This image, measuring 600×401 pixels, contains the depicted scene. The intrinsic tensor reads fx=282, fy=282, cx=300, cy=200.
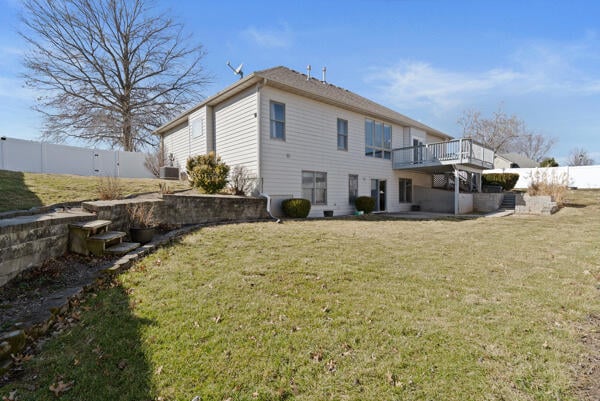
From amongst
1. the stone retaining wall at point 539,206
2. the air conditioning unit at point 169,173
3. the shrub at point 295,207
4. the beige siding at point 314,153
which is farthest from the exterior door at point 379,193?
the air conditioning unit at point 169,173

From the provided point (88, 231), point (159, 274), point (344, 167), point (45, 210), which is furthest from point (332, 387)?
point (344, 167)

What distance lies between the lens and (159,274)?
14.9 feet

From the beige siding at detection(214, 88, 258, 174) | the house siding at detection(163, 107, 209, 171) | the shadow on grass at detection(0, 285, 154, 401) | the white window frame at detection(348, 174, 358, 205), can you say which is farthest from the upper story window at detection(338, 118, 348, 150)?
the shadow on grass at detection(0, 285, 154, 401)

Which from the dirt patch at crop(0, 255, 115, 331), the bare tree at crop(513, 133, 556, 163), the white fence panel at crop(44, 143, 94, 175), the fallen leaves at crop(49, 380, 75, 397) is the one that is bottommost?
the fallen leaves at crop(49, 380, 75, 397)

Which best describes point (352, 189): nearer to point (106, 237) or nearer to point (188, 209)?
point (188, 209)

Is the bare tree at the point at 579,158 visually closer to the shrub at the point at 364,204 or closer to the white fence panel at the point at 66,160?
the shrub at the point at 364,204

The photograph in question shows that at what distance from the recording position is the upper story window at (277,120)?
11664mm

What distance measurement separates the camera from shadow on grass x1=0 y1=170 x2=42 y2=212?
631 centimetres

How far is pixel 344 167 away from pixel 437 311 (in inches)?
440

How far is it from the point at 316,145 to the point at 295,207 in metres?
3.44

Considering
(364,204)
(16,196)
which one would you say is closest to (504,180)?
(364,204)

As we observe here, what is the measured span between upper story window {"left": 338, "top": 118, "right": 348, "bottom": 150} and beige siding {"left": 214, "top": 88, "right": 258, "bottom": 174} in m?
4.80

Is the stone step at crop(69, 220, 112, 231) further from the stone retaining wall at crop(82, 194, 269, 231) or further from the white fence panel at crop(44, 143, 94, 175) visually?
the white fence panel at crop(44, 143, 94, 175)

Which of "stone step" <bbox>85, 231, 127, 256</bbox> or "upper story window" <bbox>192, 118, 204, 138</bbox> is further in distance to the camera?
"upper story window" <bbox>192, 118, 204, 138</bbox>
